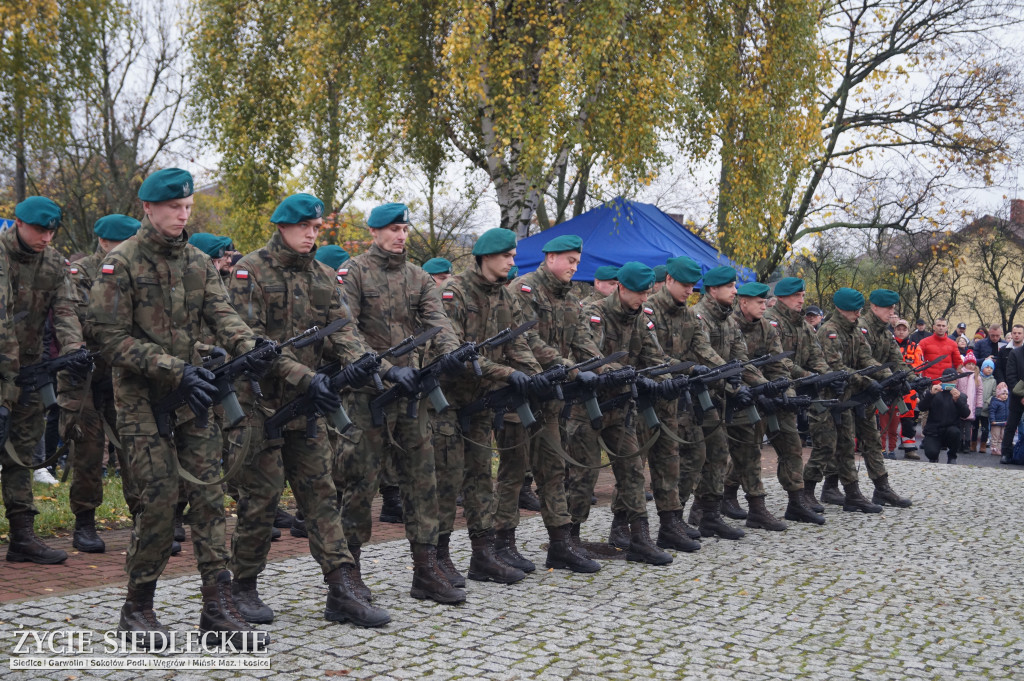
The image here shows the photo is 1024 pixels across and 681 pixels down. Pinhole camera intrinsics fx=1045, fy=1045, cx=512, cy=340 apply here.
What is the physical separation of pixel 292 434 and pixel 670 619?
2472 millimetres

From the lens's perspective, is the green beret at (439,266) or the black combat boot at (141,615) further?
the green beret at (439,266)

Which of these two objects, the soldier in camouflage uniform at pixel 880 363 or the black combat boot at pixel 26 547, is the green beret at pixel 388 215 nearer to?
the black combat boot at pixel 26 547

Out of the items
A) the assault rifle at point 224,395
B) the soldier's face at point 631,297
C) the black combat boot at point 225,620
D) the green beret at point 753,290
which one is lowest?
the black combat boot at point 225,620

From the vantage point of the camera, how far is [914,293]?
49969 mm

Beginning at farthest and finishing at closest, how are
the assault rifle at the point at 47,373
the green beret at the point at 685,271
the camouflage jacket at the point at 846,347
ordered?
the camouflage jacket at the point at 846,347
the green beret at the point at 685,271
the assault rifle at the point at 47,373

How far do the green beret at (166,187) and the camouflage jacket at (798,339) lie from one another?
7.13m

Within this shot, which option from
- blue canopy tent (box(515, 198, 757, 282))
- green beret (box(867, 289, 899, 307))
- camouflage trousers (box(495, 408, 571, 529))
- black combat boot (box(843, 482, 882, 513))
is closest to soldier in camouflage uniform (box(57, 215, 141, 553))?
camouflage trousers (box(495, 408, 571, 529))

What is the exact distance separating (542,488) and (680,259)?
2495mm

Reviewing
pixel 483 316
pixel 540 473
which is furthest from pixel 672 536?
pixel 483 316

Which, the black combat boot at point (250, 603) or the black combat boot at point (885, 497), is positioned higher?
the black combat boot at point (885, 497)

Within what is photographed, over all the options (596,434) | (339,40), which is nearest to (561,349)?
(596,434)

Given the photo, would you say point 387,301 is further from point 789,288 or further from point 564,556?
point 789,288

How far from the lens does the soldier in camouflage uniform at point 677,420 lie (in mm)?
8586

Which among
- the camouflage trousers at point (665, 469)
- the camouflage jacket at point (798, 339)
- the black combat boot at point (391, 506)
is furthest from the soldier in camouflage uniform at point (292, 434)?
the camouflage jacket at point (798, 339)
